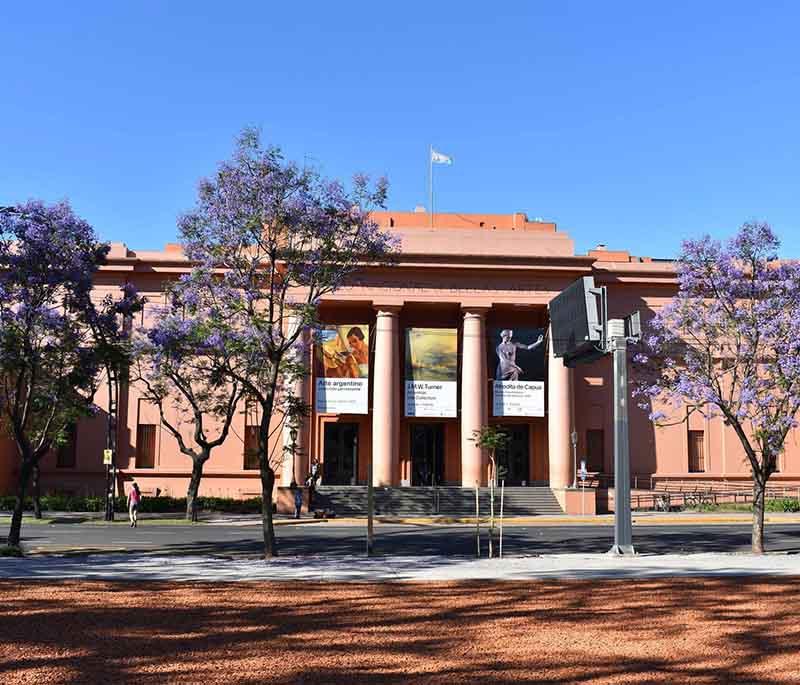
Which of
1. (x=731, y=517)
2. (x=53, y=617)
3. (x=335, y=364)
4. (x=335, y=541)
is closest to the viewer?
(x=53, y=617)

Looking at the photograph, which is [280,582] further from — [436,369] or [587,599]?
[436,369]

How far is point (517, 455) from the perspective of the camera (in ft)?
153

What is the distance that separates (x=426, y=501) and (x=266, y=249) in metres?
22.2

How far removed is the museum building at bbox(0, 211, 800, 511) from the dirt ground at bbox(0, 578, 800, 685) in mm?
27394

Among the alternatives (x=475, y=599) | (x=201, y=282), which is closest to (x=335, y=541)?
(x=201, y=282)

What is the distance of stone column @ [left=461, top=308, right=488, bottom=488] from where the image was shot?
138 feet

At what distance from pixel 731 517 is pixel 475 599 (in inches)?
1050

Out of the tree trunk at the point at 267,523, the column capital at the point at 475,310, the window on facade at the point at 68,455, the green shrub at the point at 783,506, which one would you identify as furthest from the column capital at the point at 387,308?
the tree trunk at the point at 267,523

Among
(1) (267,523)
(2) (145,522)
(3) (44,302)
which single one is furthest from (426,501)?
(3) (44,302)

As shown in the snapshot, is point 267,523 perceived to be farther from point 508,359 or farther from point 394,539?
point 508,359

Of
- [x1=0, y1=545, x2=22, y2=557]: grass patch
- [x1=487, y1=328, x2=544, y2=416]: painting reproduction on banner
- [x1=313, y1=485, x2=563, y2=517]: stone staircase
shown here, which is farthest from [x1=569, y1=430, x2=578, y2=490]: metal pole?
[x1=0, y1=545, x2=22, y2=557]: grass patch

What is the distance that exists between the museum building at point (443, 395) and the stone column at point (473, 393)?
0.07 m

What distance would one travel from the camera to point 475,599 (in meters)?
13.0

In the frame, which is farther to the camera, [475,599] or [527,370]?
[527,370]
